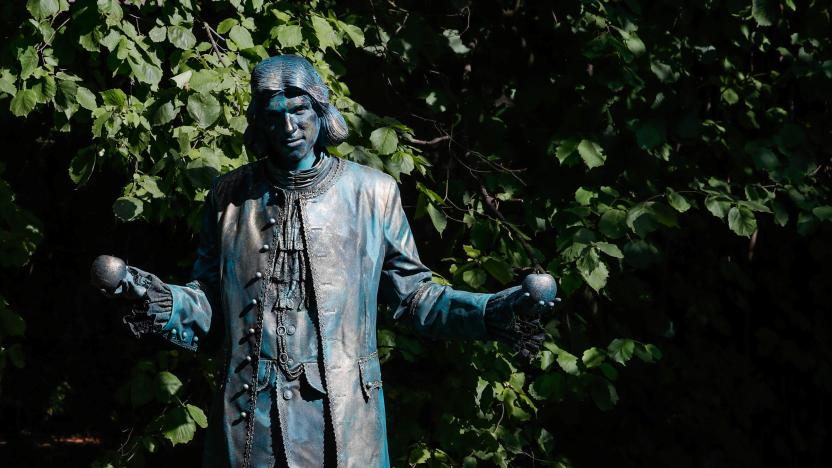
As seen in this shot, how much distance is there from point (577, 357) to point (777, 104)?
1.75 m

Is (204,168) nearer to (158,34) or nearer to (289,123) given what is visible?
(158,34)

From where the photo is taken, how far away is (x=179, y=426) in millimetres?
4516

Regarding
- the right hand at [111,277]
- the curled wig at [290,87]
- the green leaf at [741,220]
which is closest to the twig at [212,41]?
the curled wig at [290,87]

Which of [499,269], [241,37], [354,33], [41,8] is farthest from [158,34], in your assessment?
[499,269]

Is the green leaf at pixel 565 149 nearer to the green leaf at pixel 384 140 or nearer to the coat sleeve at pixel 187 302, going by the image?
the green leaf at pixel 384 140

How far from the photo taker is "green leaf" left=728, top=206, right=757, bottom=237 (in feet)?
15.6

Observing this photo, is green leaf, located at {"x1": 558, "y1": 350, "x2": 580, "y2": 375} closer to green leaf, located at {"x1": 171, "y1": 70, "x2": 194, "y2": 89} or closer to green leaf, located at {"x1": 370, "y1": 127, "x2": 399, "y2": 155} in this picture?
green leaf, located at {"x1": 370, "y1": 127, "x2": 399, "y2": 155}

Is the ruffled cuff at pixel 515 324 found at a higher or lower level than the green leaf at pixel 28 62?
lower

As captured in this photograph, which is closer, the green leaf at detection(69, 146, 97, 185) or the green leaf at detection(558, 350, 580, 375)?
the green leaf at detection(69, 146, 97, 185)

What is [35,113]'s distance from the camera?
534cm

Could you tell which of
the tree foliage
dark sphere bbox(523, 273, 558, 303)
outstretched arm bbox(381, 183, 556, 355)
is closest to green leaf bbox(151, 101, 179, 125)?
the tree foliage

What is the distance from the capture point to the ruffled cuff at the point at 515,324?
9.43 ft

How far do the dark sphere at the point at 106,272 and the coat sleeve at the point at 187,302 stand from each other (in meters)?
0.12

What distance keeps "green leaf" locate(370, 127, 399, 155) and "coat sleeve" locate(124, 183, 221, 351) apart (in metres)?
1.40
